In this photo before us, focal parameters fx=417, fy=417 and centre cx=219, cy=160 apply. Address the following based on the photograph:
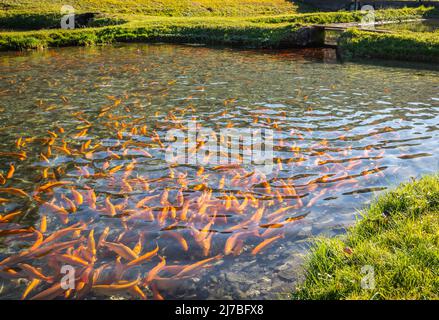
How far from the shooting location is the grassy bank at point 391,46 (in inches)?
973

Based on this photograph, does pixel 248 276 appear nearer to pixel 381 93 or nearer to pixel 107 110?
pixel 107 110

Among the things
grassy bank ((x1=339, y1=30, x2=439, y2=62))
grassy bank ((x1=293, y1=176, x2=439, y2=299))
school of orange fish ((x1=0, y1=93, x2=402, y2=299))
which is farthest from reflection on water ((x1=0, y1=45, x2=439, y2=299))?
grassy bank ((x1=339, y1=30, x2=439, y2=62))

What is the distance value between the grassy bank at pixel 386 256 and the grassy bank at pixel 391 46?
20122mm

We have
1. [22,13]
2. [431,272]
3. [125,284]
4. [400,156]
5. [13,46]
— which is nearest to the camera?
[431,272]

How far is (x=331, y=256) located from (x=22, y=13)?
1961 inches

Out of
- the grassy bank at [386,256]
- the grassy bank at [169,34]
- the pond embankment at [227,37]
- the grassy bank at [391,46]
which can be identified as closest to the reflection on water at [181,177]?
the grassy bank at [386,256]

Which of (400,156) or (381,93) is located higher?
(381,93)

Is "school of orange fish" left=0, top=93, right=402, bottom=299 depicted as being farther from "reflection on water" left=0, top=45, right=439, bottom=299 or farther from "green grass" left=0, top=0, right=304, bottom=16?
"green grass" left=0, top=0, right=304, bottom=16

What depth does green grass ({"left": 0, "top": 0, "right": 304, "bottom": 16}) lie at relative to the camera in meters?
49.8

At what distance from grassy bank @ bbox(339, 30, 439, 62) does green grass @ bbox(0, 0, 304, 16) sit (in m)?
30.2

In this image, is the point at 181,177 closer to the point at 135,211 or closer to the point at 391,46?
the point at 135,211

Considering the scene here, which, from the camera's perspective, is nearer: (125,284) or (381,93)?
(125,284)

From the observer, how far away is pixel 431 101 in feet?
54.3

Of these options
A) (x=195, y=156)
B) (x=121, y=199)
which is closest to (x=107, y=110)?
(x=195, y=156)
